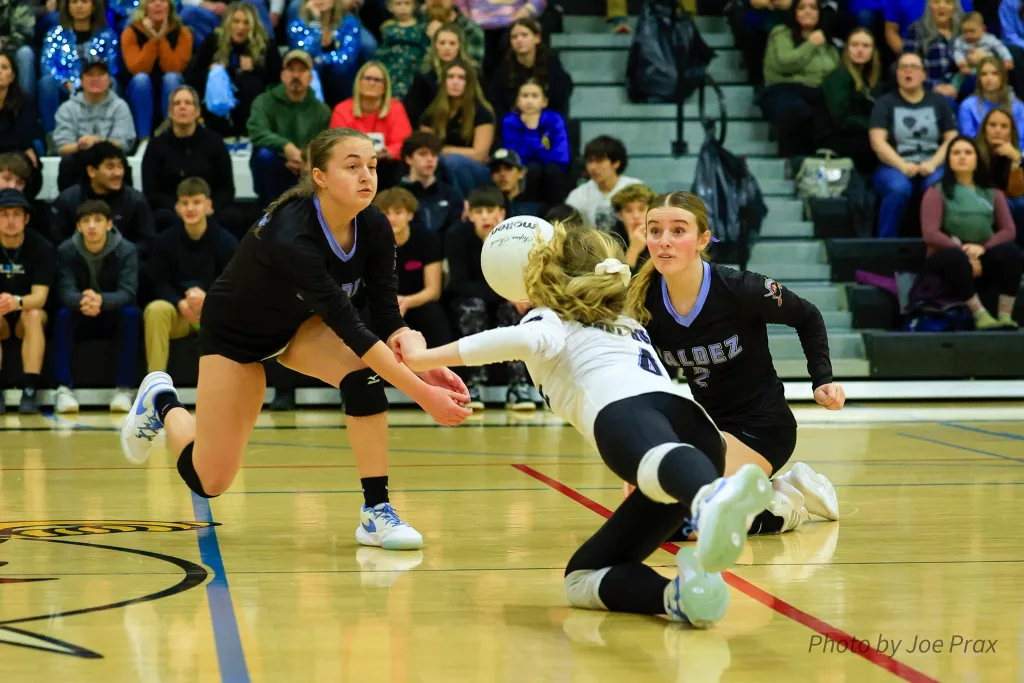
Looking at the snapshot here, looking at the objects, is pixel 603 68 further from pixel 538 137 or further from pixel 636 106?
pixel 538 137

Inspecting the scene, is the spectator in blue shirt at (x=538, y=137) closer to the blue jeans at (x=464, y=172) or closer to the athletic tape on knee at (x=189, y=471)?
the blue jeans at (x=464, y=172)

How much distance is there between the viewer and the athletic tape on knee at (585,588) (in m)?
3.38

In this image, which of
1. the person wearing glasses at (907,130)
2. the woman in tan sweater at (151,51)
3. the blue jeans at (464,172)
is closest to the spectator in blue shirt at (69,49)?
the woman in tan sweater at (151,51)

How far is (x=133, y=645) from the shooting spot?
300cm

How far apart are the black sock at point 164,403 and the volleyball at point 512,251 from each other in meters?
1.61

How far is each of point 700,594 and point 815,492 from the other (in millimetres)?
1586

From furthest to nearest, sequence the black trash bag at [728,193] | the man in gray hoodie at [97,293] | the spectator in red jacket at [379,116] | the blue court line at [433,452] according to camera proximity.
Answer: the black trash bag at [728,193], the spectator in red jacket at [379,116], the man in gray hoodie at [97,293], the blue court line at [433,452]

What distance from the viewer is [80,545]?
418 centimetres

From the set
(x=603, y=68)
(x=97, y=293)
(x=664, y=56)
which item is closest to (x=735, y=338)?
(x=97, y=293)

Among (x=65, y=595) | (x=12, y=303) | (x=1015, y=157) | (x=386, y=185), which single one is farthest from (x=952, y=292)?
(x=65, y=595)

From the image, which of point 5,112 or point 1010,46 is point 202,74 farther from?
point 1010,46

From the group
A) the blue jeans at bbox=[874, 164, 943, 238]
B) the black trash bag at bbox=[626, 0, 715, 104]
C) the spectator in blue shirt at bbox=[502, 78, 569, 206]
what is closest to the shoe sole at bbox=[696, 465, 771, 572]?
the spectator in blue shirt at bbox=[502, 78, 569, 206]

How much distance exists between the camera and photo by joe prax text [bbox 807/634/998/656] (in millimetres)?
2982

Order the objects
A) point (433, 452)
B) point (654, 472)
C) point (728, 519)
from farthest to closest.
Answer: point (433, 452) < point (654, 472) < point (728, 519)
